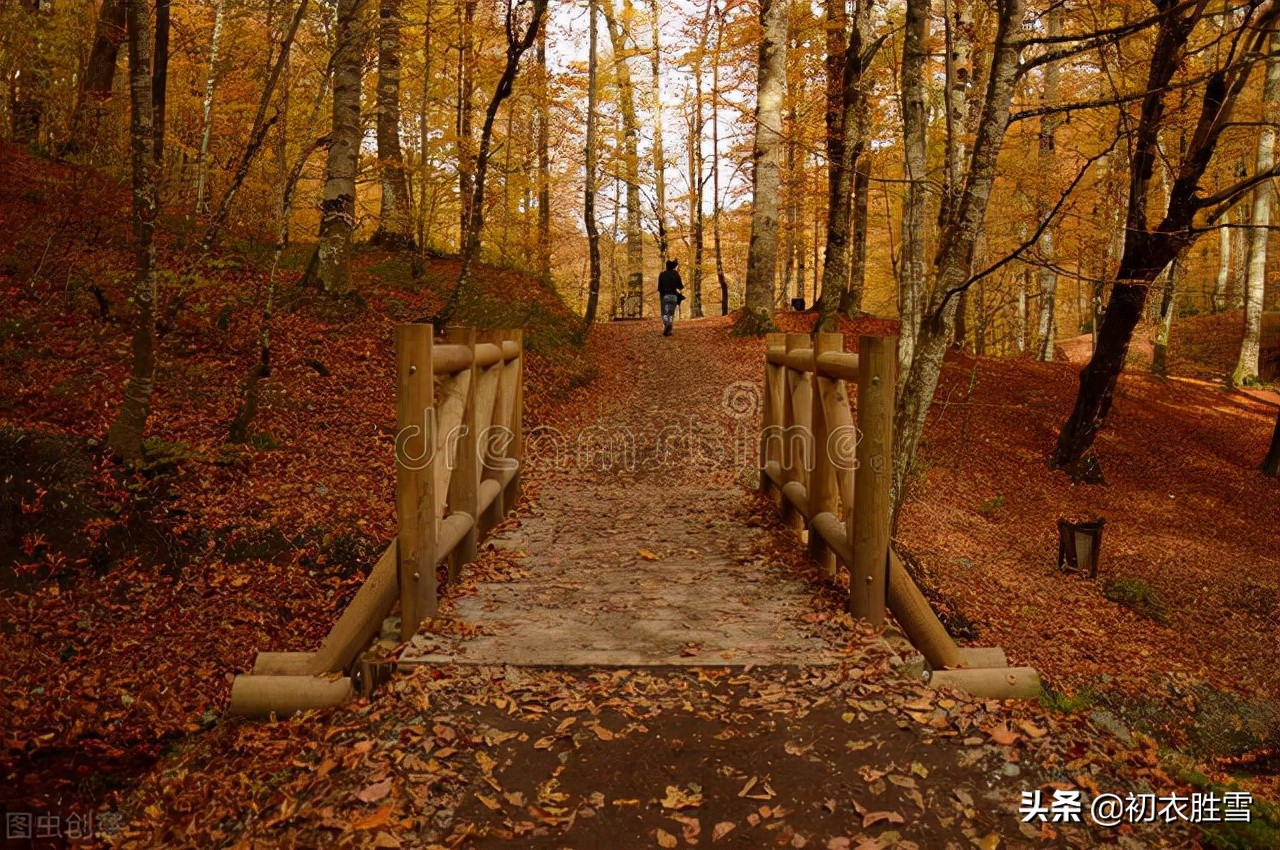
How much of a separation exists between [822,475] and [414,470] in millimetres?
2906

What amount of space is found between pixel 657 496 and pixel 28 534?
17.4ft

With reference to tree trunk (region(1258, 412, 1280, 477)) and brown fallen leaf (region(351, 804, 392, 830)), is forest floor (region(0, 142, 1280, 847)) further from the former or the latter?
tree trunk (region(1258, 412, 1280, 477))

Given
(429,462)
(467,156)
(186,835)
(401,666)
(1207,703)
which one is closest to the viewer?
(186,835)

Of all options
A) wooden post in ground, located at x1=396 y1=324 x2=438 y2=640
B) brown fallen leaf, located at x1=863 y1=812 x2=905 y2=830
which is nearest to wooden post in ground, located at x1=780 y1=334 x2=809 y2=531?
wooden post in ground, located at x1=396 y1=324 x2=438 y2=640

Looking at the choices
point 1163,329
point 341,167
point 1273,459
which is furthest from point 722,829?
point 1163,329

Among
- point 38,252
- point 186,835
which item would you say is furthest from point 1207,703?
point 38,252

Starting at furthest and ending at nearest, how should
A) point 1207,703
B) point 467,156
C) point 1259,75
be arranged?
point 1259,75, point 467,156, point 1207,703

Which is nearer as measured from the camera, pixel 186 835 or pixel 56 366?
pixel 186 835

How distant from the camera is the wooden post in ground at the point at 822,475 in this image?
539 centimetres

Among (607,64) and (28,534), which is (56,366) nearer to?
(28,534)

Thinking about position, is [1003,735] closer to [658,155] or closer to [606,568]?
[606,568]

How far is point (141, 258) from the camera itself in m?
6.84

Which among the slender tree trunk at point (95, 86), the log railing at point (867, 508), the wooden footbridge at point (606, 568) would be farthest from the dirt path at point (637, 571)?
the slender tree trunk at point (95, 86)

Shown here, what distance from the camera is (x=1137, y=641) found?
7.65 metres
